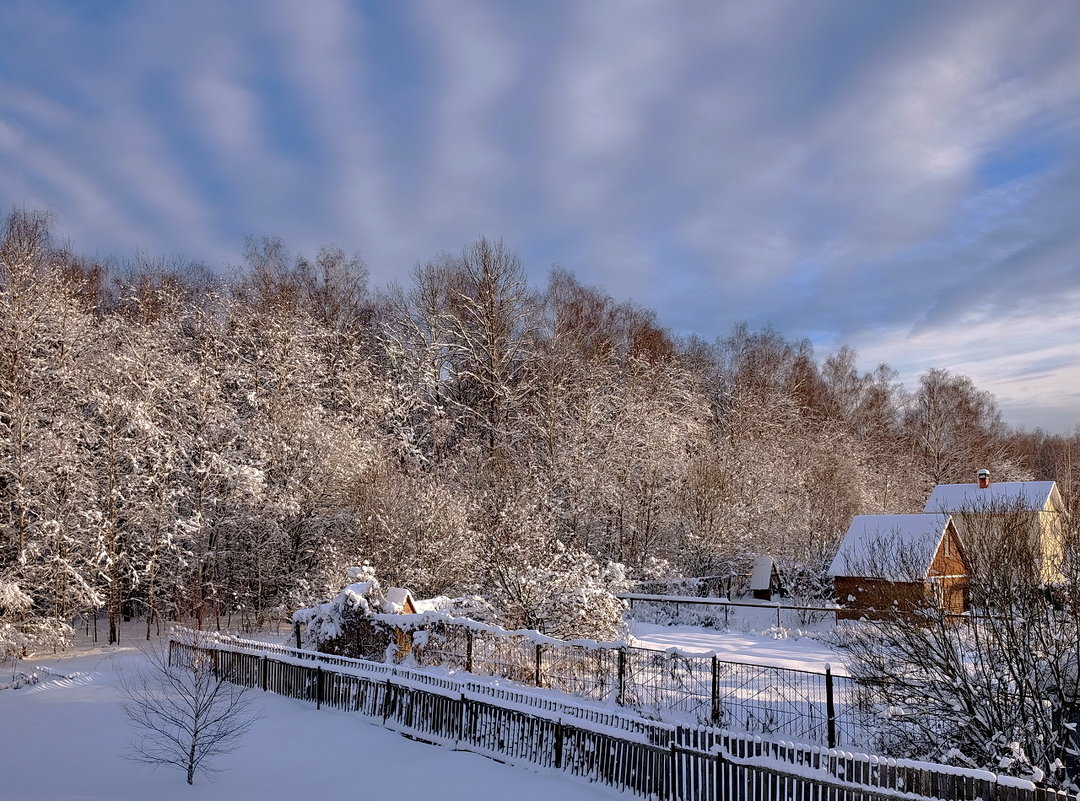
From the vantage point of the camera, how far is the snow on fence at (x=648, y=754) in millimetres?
7293

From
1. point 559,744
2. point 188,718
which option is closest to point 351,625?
point 188,718

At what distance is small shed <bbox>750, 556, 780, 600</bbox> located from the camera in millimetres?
29609

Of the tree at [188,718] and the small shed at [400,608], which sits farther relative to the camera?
the small shed at [400,608]

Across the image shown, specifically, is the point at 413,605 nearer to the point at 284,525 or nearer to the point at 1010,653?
the point at 284,525

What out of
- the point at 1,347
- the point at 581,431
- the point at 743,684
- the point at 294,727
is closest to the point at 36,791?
the point at 294,727

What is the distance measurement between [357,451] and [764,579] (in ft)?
55.7

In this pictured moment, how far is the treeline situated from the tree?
4955 mm

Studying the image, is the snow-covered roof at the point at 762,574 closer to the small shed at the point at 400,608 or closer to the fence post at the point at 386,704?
the small shed at the point at 400,608

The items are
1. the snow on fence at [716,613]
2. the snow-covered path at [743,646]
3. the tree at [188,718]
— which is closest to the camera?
the tree at [188,718]

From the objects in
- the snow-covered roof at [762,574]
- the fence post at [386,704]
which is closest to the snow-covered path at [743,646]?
the snow-covered roof at [762,574]

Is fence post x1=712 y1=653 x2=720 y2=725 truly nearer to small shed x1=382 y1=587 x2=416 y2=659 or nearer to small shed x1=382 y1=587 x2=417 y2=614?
small shed x1=382 y1=587 x2=416 y2=659

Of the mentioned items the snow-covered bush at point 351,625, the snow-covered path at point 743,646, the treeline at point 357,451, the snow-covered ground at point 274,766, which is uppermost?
the treeline at point 357,451

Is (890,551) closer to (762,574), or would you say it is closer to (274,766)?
(762,574)

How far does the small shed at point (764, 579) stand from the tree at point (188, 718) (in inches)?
826
